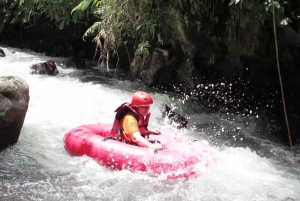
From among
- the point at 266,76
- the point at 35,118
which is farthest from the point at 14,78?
the point at 266,76

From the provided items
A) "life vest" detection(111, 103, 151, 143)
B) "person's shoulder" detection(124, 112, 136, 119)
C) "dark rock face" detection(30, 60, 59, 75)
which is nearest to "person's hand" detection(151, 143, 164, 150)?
"life vest" detection(111, 103, 151, 143)

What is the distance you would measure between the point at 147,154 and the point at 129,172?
Result: 29 cm

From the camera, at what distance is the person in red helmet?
4.22 m

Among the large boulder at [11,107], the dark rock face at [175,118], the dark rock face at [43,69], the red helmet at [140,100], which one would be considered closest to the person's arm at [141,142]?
the red helmet at [140,100]

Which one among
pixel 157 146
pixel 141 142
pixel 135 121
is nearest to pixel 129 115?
pixel 135 121

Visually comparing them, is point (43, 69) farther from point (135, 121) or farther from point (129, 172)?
point (129, 172)

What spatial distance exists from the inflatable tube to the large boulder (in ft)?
2.35

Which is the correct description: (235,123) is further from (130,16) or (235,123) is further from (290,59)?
(130,16)

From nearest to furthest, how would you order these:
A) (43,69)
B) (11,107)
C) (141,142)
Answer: (141,142) < (11,107) < (43,69)

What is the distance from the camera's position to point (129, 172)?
4.05 meters

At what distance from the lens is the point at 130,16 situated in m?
6.18

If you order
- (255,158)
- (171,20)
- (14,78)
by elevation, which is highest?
(171,20)

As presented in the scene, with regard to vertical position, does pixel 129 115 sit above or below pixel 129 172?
above

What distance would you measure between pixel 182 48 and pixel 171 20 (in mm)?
1040
